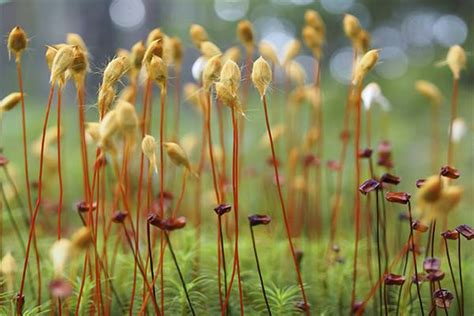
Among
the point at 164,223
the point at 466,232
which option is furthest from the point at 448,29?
the point at 164,223

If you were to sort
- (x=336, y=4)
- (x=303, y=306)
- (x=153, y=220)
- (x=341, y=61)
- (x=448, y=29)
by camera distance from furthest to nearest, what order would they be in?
1. (x=341, y=61)
2. (x=448, y=29)
3. (x=336, y=4)
4. (x=303, y=306)
5. (x=153, y=220)

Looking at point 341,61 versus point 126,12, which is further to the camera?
point 126,12

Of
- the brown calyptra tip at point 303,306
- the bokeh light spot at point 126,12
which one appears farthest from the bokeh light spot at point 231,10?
the brown calyptra tip at point 303,306

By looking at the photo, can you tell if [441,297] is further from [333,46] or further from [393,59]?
[393,59]

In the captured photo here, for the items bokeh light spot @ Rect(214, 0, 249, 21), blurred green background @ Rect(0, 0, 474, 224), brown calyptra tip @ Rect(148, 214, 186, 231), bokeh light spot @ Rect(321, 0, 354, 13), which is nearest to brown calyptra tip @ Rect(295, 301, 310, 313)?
brown calyptra tip @ Rect(148, 214, 186, 231)

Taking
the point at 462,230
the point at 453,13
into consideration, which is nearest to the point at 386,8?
the point at 453,13

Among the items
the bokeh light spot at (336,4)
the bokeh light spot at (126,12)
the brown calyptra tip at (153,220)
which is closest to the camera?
the brown calyptra tip at (153,220)

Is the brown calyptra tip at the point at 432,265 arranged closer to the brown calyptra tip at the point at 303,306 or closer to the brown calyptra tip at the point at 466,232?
the brown calyptra tip at the point at 466,232

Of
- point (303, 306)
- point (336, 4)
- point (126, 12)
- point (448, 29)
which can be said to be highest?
point (126, 12)

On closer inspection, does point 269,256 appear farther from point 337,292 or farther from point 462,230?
point 462,230

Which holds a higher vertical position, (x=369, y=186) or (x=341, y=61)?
(x=341, y=61)

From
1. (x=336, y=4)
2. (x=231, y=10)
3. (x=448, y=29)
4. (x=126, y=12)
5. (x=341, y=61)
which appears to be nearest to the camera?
(x=336, y=4)
